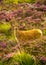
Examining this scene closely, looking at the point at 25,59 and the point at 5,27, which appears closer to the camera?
the point at 25,59

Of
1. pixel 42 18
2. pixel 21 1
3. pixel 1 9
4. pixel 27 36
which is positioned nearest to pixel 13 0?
pixel 21 1

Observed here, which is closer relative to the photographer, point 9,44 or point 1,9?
point 9,44

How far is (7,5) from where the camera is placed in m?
11.1

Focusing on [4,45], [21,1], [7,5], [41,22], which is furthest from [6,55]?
[21,1]

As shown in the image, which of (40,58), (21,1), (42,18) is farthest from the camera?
(21,1)

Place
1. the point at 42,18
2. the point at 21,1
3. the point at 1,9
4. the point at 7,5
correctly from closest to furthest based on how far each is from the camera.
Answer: the point at 42,18 → the point at 1,9 → the point at 7,5 → the point at 21,1

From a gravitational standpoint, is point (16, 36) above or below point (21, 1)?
above

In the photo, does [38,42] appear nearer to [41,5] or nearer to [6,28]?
[6,28]

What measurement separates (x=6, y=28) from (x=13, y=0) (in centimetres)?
432

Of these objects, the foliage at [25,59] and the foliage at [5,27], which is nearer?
the foliage at [25,59]

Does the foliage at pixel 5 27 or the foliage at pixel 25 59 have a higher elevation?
the foliage at pixel 25 59

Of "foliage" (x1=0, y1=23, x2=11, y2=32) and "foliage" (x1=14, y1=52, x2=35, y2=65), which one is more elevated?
"foliage" (x1=14, y1=52, x2=35, y2=65)

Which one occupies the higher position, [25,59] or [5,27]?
[25,59]

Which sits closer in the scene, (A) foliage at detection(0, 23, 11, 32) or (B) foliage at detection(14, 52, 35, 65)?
(B) foliage at detection(14, 52, 35, 65)
